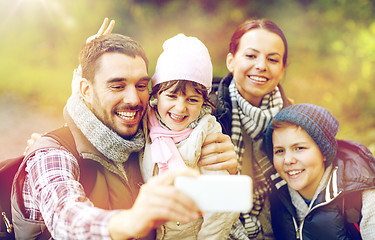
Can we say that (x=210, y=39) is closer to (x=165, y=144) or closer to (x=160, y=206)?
(x=165, y=144)

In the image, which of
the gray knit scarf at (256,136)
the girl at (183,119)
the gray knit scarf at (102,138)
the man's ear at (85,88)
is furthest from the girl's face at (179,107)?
the gray knit scarf at (256,136)

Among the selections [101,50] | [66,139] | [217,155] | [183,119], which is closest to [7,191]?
[66,139]

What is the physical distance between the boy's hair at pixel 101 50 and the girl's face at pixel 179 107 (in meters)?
0.27

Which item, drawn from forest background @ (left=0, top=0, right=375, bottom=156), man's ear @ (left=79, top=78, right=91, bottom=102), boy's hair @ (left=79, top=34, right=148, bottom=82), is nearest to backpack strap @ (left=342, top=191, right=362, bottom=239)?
boy's hair @ (left=79, top=34, right=148, bottom=82)

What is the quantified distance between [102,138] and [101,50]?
46cm

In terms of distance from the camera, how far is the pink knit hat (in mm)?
1848

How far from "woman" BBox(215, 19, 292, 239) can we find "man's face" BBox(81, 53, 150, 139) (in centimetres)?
84

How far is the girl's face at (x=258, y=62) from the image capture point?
251 centimetres

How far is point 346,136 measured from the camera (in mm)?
4984

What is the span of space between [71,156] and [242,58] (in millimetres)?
1494

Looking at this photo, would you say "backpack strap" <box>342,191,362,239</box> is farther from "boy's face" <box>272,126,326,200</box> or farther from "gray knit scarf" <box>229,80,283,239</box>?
"gray knit scarf" <box>229,80,283,239</box>

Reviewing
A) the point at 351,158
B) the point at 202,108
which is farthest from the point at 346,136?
the point at 202,108

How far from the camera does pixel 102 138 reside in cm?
169

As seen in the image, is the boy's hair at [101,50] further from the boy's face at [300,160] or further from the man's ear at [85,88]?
the boy's face at [300,160]
